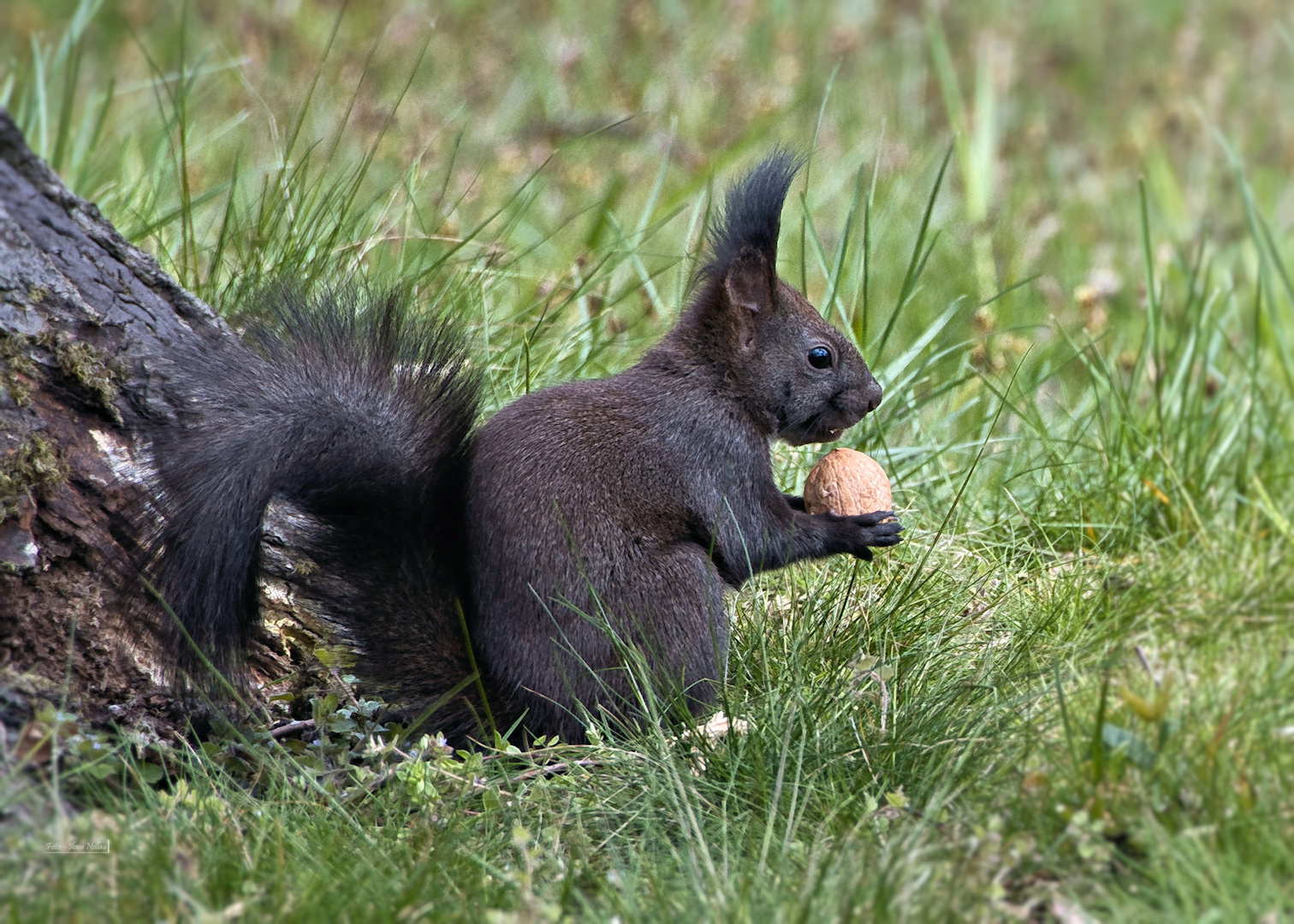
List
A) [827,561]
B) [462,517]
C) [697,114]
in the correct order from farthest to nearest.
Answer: [697,114] < [827,561] < [462,517]

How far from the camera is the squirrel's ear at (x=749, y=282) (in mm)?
2875

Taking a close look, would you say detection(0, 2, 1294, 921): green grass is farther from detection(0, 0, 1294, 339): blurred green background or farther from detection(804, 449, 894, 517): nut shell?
detection(804, 449, 894, 517): nut shell

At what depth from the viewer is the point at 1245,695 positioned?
1.76 m

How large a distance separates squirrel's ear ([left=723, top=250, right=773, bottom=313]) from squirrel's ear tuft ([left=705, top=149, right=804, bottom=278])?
1 cm

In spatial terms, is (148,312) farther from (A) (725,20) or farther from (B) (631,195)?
(A) (725,20)

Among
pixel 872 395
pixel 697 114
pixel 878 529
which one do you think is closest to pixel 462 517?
pixel 878 529

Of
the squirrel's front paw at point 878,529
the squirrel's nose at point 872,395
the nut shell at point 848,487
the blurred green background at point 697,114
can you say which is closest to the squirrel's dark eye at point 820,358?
the squirrel's nose at point 872,395

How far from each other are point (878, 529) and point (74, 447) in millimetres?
1577

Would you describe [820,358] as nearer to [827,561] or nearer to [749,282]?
[749,282]

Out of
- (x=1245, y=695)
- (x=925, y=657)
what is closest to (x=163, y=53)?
(x=925, y=657)

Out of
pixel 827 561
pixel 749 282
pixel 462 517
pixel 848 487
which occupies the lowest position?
pixel 827 561

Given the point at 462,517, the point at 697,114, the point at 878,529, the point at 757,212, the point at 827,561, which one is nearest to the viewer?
the point at 462,517

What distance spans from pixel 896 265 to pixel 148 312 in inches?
112

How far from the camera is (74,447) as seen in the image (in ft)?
7.73
